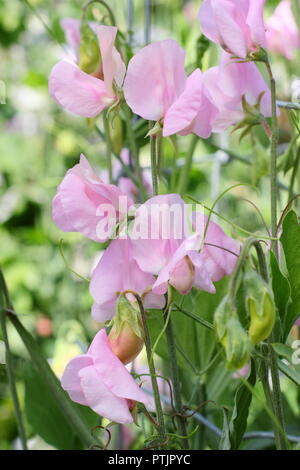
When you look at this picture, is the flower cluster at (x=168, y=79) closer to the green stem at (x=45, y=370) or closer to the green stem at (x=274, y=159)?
the green stem at (x=274, y=159)

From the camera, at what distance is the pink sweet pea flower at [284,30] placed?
99 centimetres

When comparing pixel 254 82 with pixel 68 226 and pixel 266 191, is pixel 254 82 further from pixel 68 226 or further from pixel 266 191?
pixel 266 191

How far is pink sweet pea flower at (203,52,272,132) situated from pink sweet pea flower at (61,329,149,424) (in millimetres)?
191

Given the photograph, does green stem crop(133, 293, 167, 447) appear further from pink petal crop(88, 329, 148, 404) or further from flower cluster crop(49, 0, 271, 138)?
flower cluster crop(49, 0, 271, 138)

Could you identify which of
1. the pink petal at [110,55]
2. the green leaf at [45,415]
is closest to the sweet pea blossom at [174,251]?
the pink petal at [110,55]

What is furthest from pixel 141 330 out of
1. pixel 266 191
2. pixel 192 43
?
pixel 266 191

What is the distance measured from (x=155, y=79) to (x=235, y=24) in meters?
0.06

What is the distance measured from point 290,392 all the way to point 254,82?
48 centimetres

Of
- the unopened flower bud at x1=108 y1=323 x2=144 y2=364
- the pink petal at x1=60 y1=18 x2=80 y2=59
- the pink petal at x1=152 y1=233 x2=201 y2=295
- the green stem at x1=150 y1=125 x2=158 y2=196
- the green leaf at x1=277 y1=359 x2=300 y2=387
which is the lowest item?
the green leaf at x1=277 y1=359 x2=300 y2=387

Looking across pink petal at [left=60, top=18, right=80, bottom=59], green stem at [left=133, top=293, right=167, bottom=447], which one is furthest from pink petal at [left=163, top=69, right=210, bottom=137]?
pink petal at [left=60, top=18, right=80, bottom=59]

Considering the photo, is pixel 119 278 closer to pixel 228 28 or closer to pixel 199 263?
pixel 199 263

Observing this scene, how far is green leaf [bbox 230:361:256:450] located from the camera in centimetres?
48

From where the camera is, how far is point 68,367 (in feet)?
1.51
